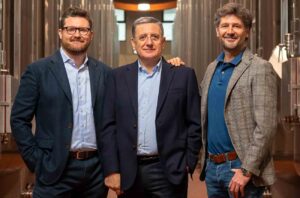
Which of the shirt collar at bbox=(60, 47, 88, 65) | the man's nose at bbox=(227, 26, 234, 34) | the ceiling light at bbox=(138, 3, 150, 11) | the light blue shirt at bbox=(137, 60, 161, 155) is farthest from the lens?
the ceiling light at bbox=(138, 3, 150, 11)

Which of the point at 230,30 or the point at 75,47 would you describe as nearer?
the point at 230,30

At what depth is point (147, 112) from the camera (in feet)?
7.65

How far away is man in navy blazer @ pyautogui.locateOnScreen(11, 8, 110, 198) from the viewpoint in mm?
2318

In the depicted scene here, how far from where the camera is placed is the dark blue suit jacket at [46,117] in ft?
7.61

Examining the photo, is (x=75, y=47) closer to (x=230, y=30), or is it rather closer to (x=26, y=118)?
(x=26, y=118)

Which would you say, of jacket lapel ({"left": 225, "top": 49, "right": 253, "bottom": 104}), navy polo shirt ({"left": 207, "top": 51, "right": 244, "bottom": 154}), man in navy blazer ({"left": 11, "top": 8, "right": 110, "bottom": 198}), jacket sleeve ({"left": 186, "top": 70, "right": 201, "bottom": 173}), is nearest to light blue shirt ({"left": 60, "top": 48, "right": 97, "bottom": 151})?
man in navy blazer ({"left": 11, "top": 8, "right": 110, "bottom": 198})

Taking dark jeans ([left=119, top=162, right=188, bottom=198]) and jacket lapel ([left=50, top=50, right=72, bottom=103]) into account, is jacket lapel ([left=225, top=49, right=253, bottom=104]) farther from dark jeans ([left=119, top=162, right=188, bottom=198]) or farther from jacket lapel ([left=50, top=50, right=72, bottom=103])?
jacket lapel ([left=50, top=50, right=72, bottom=103])

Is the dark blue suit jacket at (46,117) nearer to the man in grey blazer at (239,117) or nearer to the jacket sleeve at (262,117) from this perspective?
the man in grey blazer at (239,117)

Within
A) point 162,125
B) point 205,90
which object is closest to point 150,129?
point 162,125

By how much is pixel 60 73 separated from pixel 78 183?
51cm

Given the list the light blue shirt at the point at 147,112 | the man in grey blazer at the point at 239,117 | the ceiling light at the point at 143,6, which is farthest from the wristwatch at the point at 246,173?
the ceiling light at the point at 143,6

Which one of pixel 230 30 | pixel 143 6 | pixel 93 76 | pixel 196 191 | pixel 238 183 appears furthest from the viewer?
pixel 143 6

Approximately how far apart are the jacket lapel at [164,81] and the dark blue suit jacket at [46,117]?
0.92 ft

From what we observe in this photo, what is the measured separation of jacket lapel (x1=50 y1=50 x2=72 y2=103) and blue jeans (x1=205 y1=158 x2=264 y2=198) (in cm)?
71
